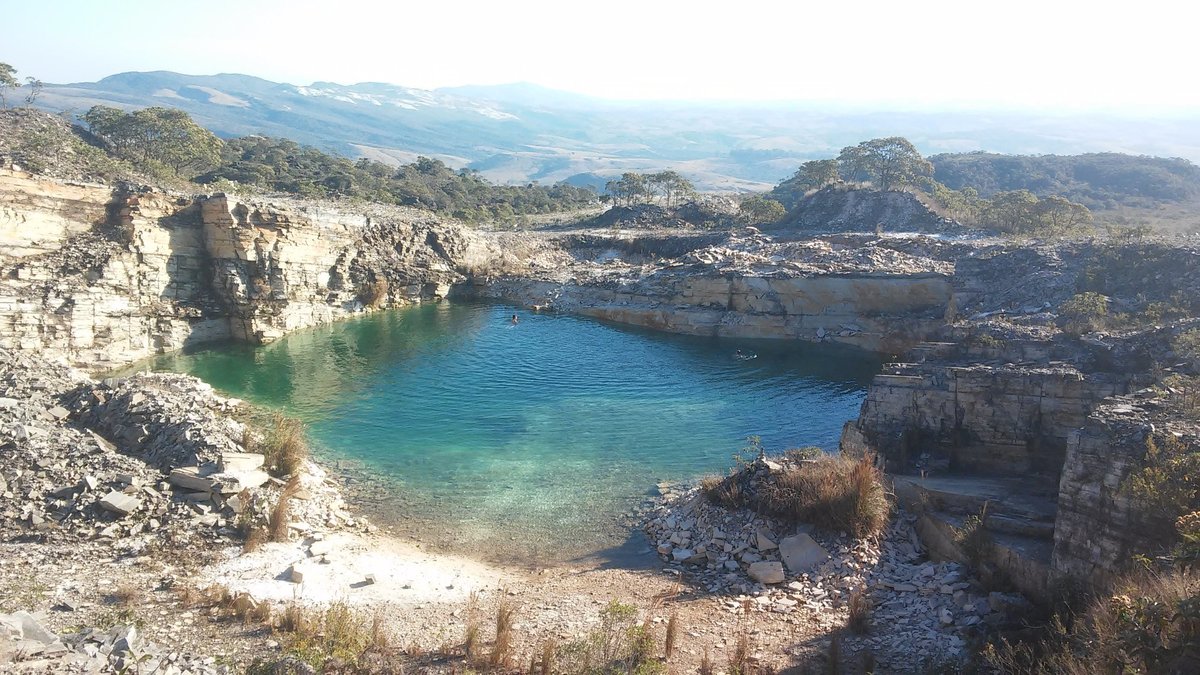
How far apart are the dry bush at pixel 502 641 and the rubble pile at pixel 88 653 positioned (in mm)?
3433

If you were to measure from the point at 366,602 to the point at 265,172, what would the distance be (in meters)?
51.1

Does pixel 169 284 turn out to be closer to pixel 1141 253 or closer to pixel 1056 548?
pixel 1056 548

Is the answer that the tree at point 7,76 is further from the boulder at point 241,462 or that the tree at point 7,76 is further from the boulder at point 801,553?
the boulder at point 801,553

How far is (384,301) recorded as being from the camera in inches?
1566

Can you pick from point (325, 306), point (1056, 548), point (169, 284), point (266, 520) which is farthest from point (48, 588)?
point (325, 306)

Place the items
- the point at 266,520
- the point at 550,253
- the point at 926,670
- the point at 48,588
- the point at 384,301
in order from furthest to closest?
the point at 550,253, the point at 384,301, the point at 266,520, the point at 48,588, the point at 926,670

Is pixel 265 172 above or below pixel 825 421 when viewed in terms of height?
above

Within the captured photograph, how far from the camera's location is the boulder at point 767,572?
1278 cm

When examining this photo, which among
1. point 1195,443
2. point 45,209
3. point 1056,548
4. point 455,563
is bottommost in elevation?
point 455,563

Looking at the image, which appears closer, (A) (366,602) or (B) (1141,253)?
(A) (366,602)

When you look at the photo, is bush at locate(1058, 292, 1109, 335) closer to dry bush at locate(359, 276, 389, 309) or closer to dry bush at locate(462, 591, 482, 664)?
dry bush at locate(462, 591, 482, 664)

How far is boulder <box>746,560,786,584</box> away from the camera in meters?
12.8

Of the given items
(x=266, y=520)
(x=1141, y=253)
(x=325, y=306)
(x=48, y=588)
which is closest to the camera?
(x=48, y=588)

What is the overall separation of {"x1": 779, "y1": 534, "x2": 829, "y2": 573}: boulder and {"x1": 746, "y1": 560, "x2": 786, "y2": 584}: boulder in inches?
11.1
